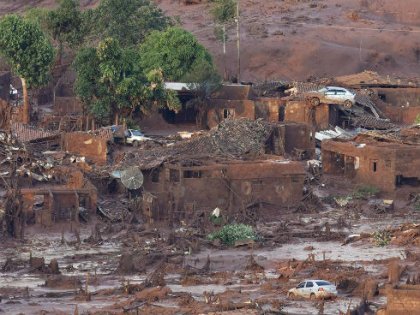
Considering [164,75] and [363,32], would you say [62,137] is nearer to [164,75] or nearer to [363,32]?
[164,75]

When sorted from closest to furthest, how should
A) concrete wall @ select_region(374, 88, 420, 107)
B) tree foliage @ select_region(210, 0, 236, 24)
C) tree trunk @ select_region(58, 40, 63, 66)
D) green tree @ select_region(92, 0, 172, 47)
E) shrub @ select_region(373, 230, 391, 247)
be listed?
shrub @ select_region(373, 230, 391, 247), concrete wall @ select_region(374, 88, 420, 107), green tree @ select_region(92, 0, 172, 47), tree trunk @ select_region(58, 40, 63, 66), tree foliage @ select_region(210, 0, 236, 24)

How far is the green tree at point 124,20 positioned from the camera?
248 feet

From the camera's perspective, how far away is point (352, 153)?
58.4 metres

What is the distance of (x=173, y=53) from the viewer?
69.4 meters

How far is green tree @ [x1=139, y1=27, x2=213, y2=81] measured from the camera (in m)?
69.1

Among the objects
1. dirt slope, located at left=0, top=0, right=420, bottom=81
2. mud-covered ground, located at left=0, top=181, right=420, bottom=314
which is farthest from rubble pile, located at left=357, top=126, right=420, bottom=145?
dirt slope, located at left=0, top=0, right=420, bottom=81

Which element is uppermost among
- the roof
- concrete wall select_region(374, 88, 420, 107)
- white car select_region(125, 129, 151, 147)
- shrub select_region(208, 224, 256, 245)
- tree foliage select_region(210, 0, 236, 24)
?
tree foliage select_region(210, 0, 236, 24)

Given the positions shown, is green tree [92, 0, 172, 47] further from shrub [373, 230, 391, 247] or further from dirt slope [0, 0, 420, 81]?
shrub [373, 230, 391, 247]

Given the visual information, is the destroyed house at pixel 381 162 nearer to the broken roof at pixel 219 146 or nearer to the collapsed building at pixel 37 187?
the broken roof at pixel 219 146

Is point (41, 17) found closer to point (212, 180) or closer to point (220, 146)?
point (220, 146)

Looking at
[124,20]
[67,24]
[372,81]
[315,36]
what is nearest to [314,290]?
[372,81]

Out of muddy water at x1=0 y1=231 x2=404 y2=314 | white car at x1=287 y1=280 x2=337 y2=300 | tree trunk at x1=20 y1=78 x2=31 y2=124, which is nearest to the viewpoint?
muddy water at x1=0 y1=231 x2=404 y2=314

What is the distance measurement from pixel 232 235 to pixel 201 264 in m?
2.90

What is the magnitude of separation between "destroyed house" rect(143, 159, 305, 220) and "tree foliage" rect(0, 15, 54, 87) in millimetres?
12689
